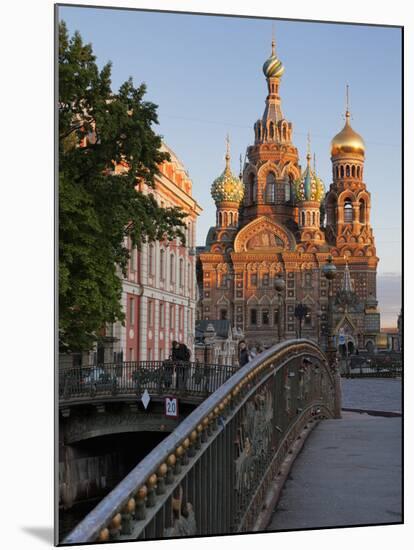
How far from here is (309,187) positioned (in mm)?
8602

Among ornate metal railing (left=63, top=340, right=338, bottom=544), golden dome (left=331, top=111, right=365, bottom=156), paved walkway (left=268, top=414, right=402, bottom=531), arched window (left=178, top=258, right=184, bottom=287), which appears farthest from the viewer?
arched window (left=178, top=258, right=184, bottom=287)

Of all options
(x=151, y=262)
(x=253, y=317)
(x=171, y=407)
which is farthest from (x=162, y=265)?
(x=171, y=407)

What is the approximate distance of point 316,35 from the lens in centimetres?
794

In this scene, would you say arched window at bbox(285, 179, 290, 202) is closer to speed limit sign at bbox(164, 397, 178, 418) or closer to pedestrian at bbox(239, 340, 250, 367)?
pedestrian at bbox(239, 340, 250, 367)

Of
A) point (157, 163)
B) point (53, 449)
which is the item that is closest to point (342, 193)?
point (157, 163)

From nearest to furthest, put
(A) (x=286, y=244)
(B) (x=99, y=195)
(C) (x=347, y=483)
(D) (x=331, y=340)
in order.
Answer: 1. (C) (x=347, y=483)
2. (A) (x=286, y=244)
3. (D) (x=331, y=340)
4. (B) (x=99, y=195)

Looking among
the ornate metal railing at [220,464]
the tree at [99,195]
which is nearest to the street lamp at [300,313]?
the ornate metal railing at [220,464]

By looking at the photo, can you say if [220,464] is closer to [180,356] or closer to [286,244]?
[180,356]

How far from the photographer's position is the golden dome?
7.76 m

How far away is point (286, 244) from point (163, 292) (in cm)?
127

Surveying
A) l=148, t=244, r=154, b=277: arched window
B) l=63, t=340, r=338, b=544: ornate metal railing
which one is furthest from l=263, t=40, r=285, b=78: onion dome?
l=63, t=340, r=338, b=544: ornate metal railing

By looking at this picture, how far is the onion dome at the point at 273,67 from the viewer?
7812mm

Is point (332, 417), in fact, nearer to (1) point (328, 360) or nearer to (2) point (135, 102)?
(1) point (328, 360)

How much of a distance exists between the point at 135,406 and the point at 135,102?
2.79 m
